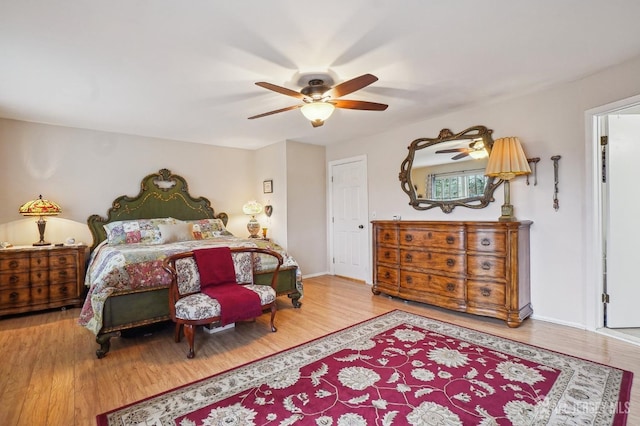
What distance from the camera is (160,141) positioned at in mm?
5086

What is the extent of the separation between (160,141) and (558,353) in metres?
5.71

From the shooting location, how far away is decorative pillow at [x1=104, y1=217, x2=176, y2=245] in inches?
166

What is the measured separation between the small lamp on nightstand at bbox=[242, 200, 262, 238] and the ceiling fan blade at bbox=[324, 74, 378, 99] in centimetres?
329

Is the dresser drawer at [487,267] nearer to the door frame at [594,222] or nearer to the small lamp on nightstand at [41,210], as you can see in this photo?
the door frame at [594,222]

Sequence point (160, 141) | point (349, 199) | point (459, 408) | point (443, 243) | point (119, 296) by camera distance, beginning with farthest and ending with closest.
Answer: point (349, 199), point (160, 141), point (443, 243), point (119, 296), point (459, 408)

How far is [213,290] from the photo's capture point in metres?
2.92

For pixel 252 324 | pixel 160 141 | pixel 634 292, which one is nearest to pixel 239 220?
pixel 160 141

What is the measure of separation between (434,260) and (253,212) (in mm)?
3299

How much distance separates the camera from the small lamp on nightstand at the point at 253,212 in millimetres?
5496

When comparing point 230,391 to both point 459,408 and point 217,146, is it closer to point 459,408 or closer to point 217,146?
point 459,408

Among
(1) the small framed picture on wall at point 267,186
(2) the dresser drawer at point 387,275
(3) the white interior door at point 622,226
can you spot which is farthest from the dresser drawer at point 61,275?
(3) the white interior door at point 622,226

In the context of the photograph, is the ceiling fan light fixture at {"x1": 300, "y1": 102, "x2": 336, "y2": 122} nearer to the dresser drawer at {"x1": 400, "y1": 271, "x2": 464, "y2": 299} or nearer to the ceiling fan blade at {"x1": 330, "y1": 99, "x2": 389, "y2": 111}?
the ceiling fan blade at {"x1": 330, "y1": 99, "x2": 389, "y2": 111}

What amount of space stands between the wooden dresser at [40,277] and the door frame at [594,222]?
5792 mm

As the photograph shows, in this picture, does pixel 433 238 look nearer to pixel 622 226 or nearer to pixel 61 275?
pixel 622 226
